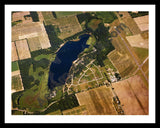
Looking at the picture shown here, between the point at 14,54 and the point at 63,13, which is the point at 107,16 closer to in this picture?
the point at 63,13

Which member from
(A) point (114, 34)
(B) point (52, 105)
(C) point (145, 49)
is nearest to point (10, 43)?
(B) point (52, 105)

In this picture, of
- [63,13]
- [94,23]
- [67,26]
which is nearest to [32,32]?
[67,26]

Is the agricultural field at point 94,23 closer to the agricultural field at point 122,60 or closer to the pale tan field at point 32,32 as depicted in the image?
the agricultural field at point 122,60

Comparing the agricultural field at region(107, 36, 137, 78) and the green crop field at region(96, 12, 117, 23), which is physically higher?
the green crop field at region(96, 12, 117, 23)

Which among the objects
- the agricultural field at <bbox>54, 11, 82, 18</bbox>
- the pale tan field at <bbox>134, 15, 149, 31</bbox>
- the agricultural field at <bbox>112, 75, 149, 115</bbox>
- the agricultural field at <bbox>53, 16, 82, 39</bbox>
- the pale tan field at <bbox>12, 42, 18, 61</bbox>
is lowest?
the agricultural field at <bbox>112, 75, 149, 115</bbox>

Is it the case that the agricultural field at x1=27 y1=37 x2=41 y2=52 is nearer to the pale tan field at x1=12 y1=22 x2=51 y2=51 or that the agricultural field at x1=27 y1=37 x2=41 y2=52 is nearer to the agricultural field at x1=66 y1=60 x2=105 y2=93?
the pale tan field at x1=12 y1=22 x2=51 y2=51

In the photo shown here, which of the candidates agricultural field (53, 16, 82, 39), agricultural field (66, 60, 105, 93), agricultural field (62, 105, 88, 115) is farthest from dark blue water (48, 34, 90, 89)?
agricultural field (62, 105, 88, 115)

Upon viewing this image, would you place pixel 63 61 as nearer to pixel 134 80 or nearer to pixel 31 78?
pixel 31 78

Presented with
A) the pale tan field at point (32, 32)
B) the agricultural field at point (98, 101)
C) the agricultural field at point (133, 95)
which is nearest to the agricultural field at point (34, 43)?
the pale tan field at point (32, 32)
